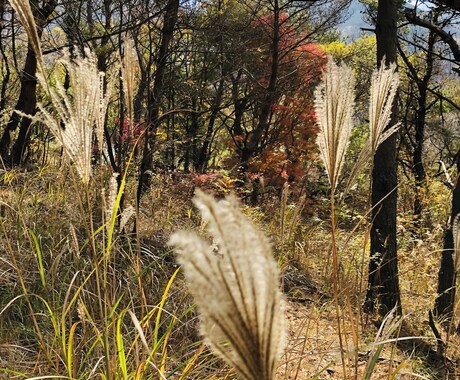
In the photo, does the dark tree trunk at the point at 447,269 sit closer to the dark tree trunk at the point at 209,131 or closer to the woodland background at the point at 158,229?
the woodland background at the point at 158,229

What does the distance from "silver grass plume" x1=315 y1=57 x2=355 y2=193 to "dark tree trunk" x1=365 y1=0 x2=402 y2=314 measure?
9.45ft

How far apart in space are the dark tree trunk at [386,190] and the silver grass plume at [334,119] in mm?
2879

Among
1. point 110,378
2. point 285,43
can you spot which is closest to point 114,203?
point 110,378

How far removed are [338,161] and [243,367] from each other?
0.69 metres

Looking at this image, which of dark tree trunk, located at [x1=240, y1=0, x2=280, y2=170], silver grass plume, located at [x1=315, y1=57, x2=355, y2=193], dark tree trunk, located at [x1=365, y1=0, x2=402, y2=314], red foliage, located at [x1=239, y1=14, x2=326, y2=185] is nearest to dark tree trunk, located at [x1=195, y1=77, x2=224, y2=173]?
red foliage, located at [x1=239, y1=14, x2=326, y2=185]

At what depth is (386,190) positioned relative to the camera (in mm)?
4016

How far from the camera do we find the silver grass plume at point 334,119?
39.8 inches

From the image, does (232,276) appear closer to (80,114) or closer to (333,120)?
(333,120)

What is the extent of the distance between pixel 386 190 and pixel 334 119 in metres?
3.22

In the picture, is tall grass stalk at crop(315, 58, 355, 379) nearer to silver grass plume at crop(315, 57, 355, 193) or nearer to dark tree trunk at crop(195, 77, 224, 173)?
silver grass plume at crop(315, 57, 355, 193)

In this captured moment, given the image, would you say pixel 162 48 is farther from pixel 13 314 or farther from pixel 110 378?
pixel 110 378

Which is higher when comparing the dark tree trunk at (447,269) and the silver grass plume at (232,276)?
the silver grass plume at (232,276)

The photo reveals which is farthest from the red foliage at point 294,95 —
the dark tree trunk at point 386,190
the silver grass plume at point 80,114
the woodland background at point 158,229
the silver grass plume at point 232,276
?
the silver grass plume at point 232,276

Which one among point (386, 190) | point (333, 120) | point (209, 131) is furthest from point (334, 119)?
point (209, 131)
